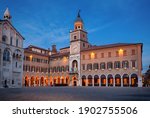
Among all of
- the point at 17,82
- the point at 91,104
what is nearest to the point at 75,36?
the point at 17,82

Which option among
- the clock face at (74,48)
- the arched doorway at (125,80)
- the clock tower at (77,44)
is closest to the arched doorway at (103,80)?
the arched doorway at (125,80)

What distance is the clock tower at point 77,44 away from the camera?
2099 inches

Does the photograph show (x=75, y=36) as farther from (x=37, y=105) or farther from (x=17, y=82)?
(x=37, y=105)

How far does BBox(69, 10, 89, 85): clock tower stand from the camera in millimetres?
53303

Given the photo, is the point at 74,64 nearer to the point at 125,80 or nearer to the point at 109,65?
the point at 109,65

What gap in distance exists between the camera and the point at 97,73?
4881 cm

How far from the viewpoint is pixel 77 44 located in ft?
177

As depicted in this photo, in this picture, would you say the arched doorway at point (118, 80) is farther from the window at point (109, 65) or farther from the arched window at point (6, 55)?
the arched window at point (6, 55)

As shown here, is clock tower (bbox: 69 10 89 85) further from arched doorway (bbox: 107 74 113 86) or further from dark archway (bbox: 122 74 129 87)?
dark archway (bbox: 122 74 129 87)

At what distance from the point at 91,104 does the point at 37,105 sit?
5.71ft

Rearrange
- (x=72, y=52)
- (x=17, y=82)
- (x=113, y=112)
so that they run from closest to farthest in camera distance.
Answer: (x=113, y=112), (x=17, y=82), (x=72, y=52)

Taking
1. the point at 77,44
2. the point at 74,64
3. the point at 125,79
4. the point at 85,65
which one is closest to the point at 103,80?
the point at 125,79

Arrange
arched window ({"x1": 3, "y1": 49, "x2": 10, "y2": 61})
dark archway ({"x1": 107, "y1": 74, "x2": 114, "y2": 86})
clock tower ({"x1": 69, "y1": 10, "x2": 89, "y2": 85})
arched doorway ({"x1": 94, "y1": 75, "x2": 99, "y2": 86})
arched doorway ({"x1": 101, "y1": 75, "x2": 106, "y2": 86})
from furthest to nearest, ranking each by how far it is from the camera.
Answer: clock tower ({"x1": 69, "y1": 10, "x2": 89, "y2": 85}) → arched doorway ({"x1": 94, "y1": 75, "x2": 99, "y2": 86}) → arched doorway ({"x1": 101, "y1": 75, "x2": 106, "y2": 86}) → dark archway ({"x1": 107, "y1": 74, "x2": 114, "y2": 86}) → arched window ({"x1": 3, "y1": 49, "x2": 10, "y2": 61})

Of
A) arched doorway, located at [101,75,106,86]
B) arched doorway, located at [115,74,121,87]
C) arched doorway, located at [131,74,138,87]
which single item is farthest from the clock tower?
arched doorway, located at [131,74,138,87]
